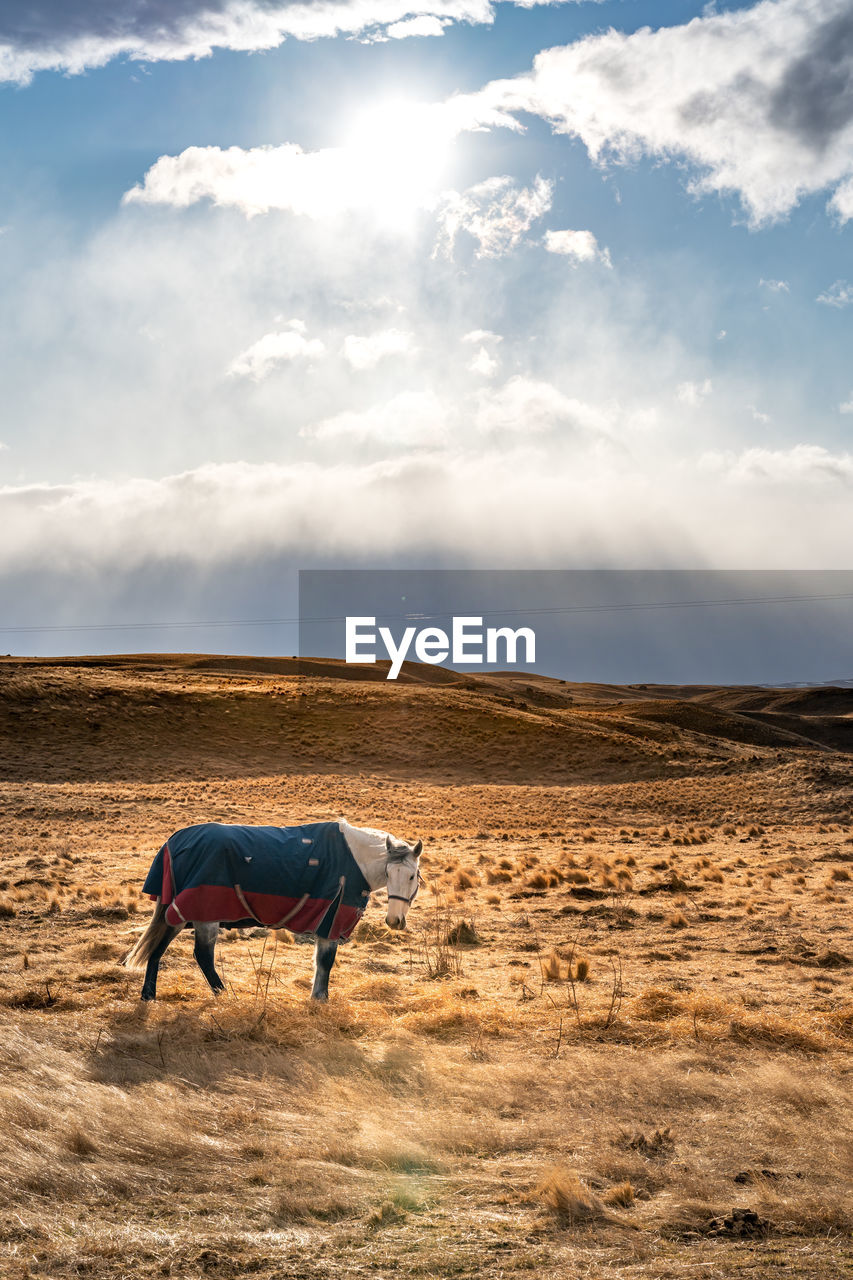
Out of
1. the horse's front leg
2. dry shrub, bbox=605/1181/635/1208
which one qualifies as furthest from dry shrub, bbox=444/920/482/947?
dry shrub, bbox=605/1181/635/1208

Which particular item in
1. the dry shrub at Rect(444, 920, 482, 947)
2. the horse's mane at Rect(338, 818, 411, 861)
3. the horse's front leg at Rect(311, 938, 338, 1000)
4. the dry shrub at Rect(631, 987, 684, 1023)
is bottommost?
the dry shrub at Rect(444, 920, 482, 947)

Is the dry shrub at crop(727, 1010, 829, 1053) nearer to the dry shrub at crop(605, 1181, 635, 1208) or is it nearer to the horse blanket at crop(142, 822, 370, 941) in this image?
the dry shrub at crop(605, 1181, 635, 1208)

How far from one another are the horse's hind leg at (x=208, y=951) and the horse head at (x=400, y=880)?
184cm

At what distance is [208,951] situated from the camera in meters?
9.28

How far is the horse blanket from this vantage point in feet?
29.2

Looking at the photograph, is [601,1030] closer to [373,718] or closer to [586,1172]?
[586,1172]

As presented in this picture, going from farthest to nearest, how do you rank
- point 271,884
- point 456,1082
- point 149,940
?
1. point 149,940
2. point 271,884
3. point 456,1082

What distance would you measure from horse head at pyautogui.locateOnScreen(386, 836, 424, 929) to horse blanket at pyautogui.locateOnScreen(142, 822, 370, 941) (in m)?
0.34

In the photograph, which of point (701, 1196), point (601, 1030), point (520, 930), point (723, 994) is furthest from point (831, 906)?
point (701, 1196)

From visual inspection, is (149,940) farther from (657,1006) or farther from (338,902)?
(657,1006)

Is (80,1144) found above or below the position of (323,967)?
above

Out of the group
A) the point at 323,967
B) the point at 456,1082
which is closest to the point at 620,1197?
the point at 456,1082

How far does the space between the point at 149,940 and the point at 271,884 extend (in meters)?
1.49

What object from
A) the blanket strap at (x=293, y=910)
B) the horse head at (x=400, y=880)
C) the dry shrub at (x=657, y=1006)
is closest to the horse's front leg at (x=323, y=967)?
the blanket strap at (x=293, y=910)
